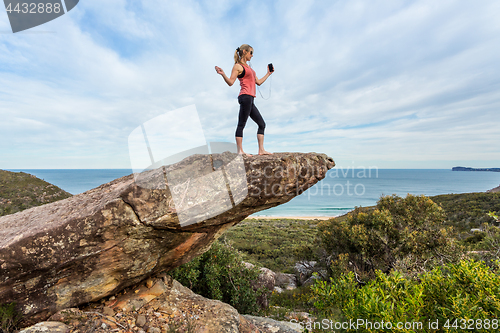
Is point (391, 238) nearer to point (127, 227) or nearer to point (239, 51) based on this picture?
point (239, 51)

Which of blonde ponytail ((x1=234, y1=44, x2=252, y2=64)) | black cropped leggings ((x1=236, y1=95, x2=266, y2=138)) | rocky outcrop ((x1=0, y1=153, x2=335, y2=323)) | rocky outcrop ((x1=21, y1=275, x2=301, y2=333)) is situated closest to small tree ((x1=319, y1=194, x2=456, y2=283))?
rocky outcrop ((x1=21, y1=275, x2=301, y2=333))

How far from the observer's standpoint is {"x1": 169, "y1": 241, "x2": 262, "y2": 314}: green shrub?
723 cm

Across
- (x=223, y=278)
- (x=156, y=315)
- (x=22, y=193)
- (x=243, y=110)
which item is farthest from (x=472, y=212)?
(x=22, y=193)

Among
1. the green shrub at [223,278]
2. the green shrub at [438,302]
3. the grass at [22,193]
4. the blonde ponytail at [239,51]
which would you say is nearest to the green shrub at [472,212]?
the green shrub at [223,278]

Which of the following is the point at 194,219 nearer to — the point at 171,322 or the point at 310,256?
the point at 171,322

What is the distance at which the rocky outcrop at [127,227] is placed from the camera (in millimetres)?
3756

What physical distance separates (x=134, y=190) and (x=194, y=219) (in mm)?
1196

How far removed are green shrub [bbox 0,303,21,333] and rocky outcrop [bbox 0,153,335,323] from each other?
0.29 ft

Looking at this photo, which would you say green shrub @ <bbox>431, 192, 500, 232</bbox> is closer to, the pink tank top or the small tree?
the small tree

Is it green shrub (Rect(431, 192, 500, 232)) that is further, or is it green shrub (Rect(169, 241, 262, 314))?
green shrub (Rect(431, 192, 500, 232))

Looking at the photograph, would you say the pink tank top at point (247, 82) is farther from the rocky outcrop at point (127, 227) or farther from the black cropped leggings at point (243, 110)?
the rocky outcrop at point (127, 227)

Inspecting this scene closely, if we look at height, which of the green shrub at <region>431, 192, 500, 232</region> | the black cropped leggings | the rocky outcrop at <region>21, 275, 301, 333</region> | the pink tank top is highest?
the pink tank top

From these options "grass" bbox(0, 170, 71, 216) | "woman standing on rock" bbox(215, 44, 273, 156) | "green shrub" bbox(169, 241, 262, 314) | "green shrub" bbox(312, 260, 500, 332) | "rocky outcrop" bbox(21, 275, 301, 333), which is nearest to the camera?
"green shrub" bbox(312, 260, 500, 332)

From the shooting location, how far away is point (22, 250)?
12.0 feet
